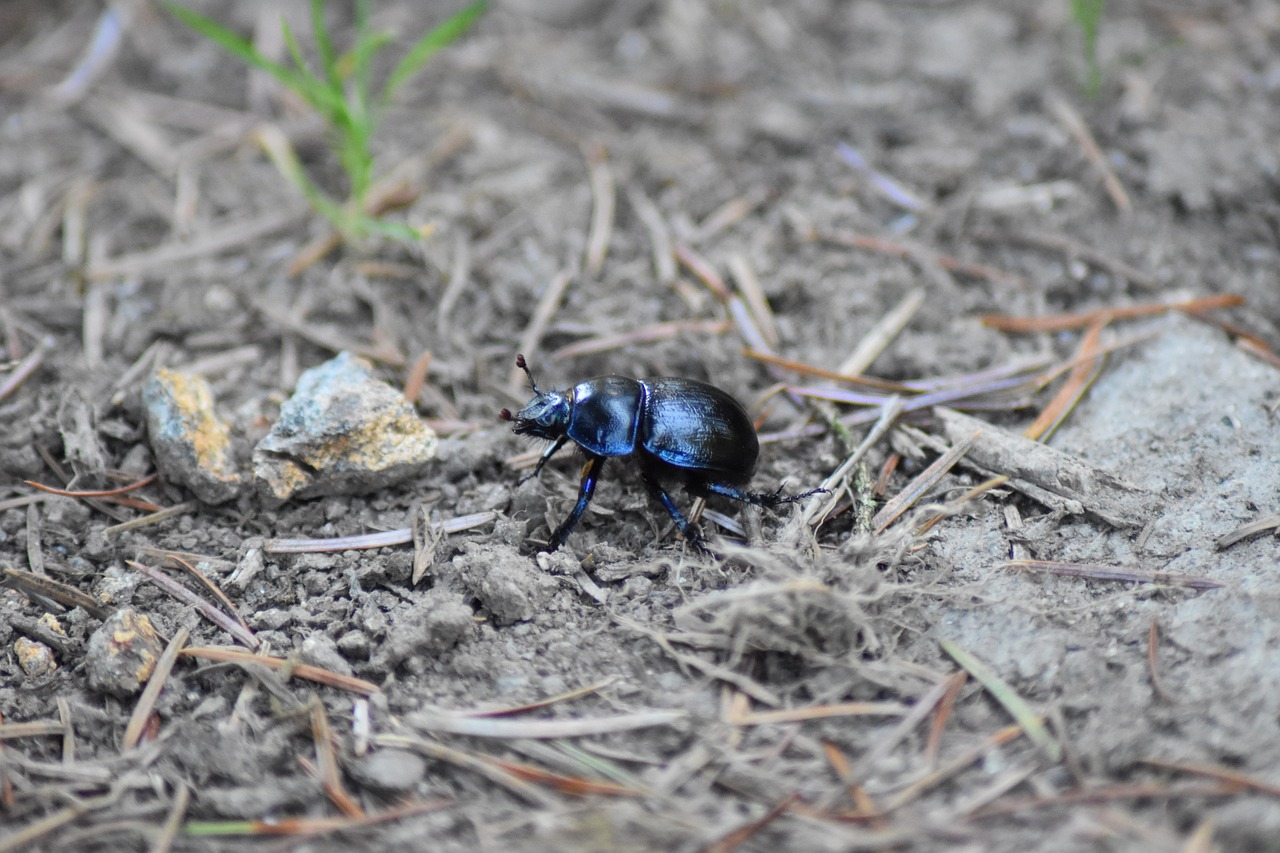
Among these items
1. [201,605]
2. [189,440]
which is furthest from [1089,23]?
[201,605]

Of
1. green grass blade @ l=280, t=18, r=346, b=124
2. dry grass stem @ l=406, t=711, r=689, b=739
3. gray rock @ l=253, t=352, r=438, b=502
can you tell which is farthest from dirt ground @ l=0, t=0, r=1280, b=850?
green grass blade @ l=280, t=18, r=346, b=124

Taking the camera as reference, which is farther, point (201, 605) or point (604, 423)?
point (604, 423)

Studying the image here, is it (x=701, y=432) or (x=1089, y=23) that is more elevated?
(x=1089, y=23)

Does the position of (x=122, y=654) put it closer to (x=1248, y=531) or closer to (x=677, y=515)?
(x=677, y=515)

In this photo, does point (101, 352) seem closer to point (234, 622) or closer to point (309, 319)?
point (309, 319)

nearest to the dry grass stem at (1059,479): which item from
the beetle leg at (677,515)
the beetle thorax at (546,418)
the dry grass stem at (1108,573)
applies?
the dry grass stem at (1108,573)

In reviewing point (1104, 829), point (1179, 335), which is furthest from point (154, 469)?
point (1179, 335)
